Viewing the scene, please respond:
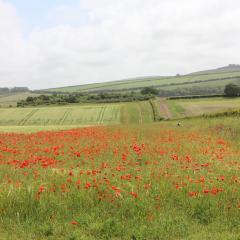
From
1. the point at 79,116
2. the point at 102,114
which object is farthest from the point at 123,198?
the point at 102,114

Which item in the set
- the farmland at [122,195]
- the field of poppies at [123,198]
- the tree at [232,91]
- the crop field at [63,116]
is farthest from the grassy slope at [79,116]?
the field of poppies at [123,198]

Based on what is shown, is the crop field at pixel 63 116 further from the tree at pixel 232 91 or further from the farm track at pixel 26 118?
the tree at pixel 232 91

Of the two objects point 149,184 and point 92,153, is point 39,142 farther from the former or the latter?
point 149,184

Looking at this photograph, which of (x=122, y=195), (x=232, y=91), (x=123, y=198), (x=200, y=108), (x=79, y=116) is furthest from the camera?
(x=232, y=91)

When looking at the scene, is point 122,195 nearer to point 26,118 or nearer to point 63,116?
point 63,116

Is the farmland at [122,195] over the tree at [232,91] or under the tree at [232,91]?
under

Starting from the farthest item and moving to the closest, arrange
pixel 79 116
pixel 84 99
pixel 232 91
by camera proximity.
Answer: pixel 84 99
pixel 232 91
pixel 79 116

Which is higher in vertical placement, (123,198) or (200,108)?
(123,198)

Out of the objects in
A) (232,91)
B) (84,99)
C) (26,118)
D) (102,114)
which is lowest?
(102,114)

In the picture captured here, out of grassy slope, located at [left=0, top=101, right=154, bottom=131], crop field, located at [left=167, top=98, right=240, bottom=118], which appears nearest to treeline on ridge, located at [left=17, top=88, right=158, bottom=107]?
grassy slope, located at [left=0, top=101, right=154, bottom=131]

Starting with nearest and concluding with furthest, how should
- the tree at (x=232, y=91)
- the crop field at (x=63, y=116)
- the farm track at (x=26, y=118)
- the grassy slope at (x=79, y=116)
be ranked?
the grassy slope at (x=79, y=116) < the crop field at (x=63, y=116) < the farm track at (x=26, y=118) < the tree at (x=232, y=91)

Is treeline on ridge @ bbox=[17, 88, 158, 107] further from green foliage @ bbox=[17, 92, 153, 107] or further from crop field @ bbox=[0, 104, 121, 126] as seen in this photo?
crop field @ bbox=[0, 104, 121, 126]

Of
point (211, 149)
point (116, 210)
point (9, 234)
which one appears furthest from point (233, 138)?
point (9, 234)

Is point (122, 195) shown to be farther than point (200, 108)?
No
